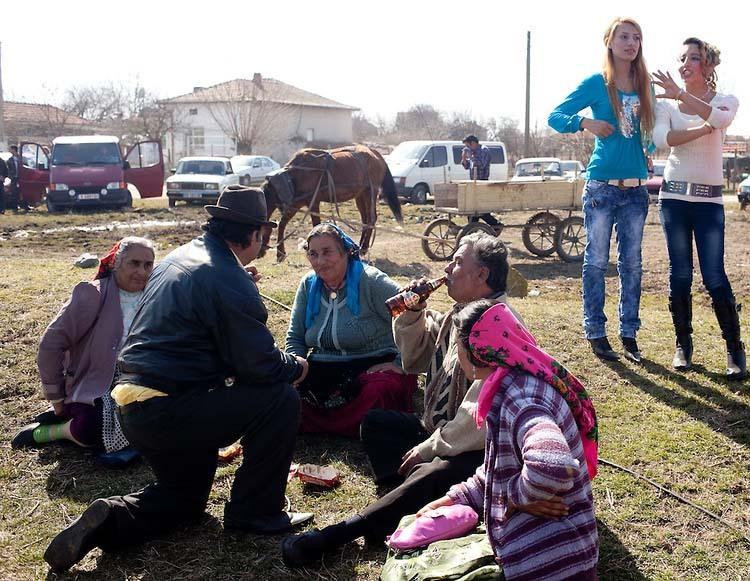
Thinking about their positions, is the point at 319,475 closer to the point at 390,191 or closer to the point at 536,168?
the point at 390,191

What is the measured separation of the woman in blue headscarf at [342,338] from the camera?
14.9 ft

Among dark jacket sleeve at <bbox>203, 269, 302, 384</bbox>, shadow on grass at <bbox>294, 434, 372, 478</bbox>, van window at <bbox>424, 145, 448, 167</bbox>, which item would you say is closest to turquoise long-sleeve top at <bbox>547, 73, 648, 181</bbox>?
shadow on grass at <bbox>294, 434, 372, 478</bbox>

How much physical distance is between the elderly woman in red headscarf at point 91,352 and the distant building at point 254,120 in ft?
133

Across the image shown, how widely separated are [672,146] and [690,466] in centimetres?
224

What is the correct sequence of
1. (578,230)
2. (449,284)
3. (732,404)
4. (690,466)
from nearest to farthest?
(449,284)
(690,466)
(732,404)
(578,230)

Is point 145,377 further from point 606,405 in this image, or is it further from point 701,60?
point 701,60

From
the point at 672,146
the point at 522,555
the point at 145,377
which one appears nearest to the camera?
the point at 522,555

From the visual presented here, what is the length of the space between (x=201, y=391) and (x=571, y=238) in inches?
393

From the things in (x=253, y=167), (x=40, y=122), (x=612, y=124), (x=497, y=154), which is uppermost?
(x=40, y=122)

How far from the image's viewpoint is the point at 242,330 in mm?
3211

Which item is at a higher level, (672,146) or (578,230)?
(672,146)

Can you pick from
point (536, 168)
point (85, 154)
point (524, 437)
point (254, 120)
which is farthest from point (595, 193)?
point (254, 120)

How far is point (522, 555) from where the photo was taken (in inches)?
103

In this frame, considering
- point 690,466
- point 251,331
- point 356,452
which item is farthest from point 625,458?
point 251,331
